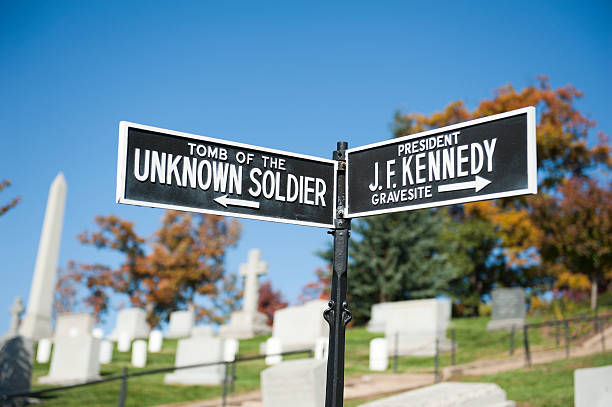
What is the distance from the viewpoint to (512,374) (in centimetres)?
1568

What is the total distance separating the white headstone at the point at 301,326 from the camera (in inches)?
939

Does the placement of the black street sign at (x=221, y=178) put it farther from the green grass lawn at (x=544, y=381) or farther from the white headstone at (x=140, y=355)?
the white headstone at (x=140, y=355)

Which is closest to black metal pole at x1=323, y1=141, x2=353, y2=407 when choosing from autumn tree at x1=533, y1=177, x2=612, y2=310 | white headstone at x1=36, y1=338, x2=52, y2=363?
white headstone at x1=36, y1=338, x2=52, y2=363

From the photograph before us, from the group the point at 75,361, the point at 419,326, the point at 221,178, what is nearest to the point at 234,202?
the point at 221,178

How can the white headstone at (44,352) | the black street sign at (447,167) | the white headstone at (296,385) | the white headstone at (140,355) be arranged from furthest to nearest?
the white headstone at (44,352), the white headstone at (140,355), the white headstone at (296,385), the black street sign at (447,167)

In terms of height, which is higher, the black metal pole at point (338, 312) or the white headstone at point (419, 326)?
the black metal pole at point (338, 312)

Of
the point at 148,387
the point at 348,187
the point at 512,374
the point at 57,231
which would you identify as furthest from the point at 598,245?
the point at 348,187

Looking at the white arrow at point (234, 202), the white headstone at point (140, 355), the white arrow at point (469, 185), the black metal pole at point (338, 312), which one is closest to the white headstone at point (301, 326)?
the white headstone at point (140, 355)

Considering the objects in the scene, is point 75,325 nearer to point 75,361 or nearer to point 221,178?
point 75,361

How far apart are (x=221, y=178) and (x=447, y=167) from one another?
1117 millimetres

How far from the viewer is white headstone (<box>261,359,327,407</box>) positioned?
1071cm

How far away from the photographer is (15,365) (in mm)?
15992

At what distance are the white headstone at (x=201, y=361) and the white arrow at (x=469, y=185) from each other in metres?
15.4

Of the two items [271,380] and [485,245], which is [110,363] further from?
[485,245]
